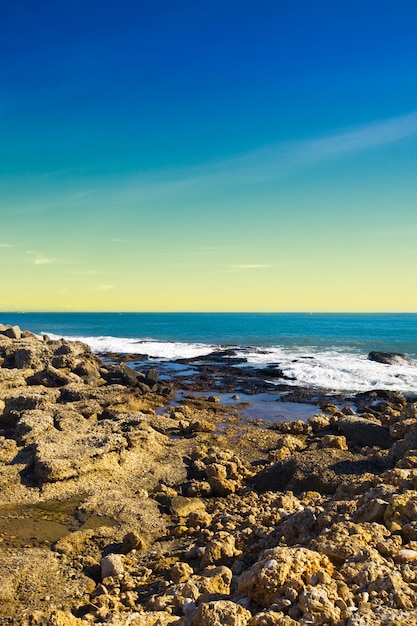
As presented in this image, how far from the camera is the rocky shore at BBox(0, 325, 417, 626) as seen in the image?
15.3 feet

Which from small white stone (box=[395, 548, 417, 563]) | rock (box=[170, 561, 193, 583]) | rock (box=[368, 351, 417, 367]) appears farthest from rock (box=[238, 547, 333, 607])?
rock (box=[368, 351, 417, 367])

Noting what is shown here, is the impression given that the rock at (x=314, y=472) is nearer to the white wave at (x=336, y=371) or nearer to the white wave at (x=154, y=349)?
the white wave at (x=336, y=371)

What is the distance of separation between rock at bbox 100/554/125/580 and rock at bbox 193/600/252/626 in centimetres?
275

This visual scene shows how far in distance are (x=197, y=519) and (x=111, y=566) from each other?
2.17m

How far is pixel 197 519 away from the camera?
857 cm

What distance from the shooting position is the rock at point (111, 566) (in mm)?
6734

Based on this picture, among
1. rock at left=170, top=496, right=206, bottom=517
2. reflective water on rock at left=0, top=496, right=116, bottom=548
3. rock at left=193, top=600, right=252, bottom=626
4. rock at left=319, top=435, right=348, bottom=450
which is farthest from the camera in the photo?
rock at left=319, top=435, right=348, bottom=450

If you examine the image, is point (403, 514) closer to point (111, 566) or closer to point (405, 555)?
point (405, 555)

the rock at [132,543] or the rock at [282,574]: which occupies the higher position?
the rock at [282,574]

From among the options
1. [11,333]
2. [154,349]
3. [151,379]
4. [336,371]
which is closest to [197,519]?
[151,379]

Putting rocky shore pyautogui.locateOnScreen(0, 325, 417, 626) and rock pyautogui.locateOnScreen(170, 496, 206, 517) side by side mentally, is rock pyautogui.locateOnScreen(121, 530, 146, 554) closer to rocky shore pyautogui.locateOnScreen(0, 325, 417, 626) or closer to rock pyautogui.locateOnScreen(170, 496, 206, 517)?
rocky shore pyautogui.locateOnScreen(0, 325, 417, 626)

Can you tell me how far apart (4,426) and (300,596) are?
1244 centimetres

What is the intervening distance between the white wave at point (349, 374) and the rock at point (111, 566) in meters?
21.4

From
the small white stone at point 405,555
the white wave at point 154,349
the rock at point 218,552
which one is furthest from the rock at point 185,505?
the white wave at point 154,349
